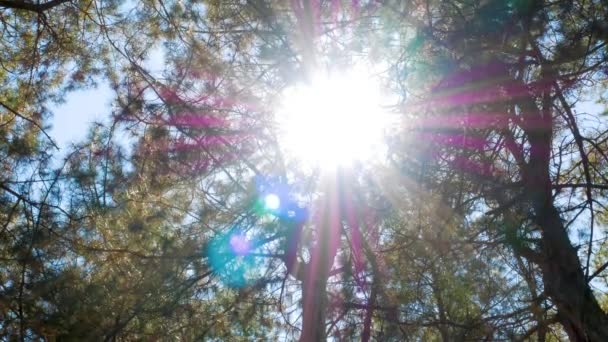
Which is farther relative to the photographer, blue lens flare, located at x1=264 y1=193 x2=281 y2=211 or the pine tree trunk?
blue lens flare, located at x1=264 y1=193 x2=281 y2=211

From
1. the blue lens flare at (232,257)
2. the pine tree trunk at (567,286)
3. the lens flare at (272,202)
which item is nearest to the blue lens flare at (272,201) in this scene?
the lens flare at (272,202)

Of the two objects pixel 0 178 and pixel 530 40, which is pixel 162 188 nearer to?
pixel 0 178

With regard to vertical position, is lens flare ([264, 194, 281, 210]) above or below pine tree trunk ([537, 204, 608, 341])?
above

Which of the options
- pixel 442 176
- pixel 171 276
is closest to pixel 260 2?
pixel 442 176

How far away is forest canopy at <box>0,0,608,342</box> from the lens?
421cm

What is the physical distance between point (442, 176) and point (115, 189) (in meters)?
2.74

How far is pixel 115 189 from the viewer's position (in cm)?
472

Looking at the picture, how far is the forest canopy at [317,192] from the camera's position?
13.8 feet

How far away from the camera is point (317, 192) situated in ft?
15.1

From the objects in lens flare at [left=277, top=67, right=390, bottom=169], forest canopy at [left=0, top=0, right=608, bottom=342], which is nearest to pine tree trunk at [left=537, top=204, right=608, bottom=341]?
forest canopy at [left=0, top=0, right=608, bottom=342]

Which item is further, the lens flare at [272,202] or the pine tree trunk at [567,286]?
the lens flare at [272,202]

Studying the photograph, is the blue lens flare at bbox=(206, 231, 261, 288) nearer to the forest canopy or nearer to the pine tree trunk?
the forest canopy

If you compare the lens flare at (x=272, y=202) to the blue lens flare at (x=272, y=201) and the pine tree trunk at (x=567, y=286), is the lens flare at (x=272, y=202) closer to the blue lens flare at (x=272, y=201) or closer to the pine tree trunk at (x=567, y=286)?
the blue lens flare at (x=272, y=201)

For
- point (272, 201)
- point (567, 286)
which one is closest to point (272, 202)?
point (272, 201)
